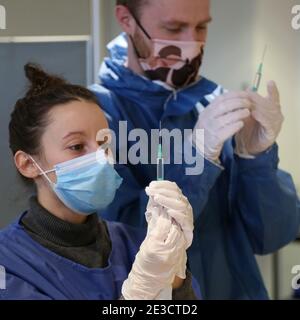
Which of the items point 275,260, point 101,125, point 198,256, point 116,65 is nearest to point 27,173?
point 101,125

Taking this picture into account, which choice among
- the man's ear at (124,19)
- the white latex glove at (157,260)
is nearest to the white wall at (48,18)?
the man's ear at (124,19)

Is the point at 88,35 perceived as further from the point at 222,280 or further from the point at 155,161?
the point at 222,280

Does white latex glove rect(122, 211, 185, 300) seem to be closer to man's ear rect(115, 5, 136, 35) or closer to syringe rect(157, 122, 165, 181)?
syringe rect(157, 122, 165, 181)

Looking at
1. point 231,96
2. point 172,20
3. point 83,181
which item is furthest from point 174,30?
point 83,181

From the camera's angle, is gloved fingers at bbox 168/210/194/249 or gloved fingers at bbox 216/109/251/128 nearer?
gloved fingers at bbox 168/210/194/249

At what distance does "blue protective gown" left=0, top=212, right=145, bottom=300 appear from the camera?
1085 millimetres

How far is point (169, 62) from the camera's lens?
123cm

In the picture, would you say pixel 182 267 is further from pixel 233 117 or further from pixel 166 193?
pixel 233 117

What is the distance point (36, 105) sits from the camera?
1.15 metres

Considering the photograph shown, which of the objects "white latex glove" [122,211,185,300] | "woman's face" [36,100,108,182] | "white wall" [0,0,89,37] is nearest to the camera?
"white latex glove" [122,211,185,300]

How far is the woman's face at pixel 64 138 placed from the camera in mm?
1128

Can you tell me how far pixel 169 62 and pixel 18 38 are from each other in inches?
14.3

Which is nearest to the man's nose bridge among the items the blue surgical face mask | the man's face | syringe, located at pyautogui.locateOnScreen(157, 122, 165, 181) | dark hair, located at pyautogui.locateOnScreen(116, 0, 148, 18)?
the man's face

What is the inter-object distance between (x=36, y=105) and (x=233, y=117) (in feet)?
1.46
